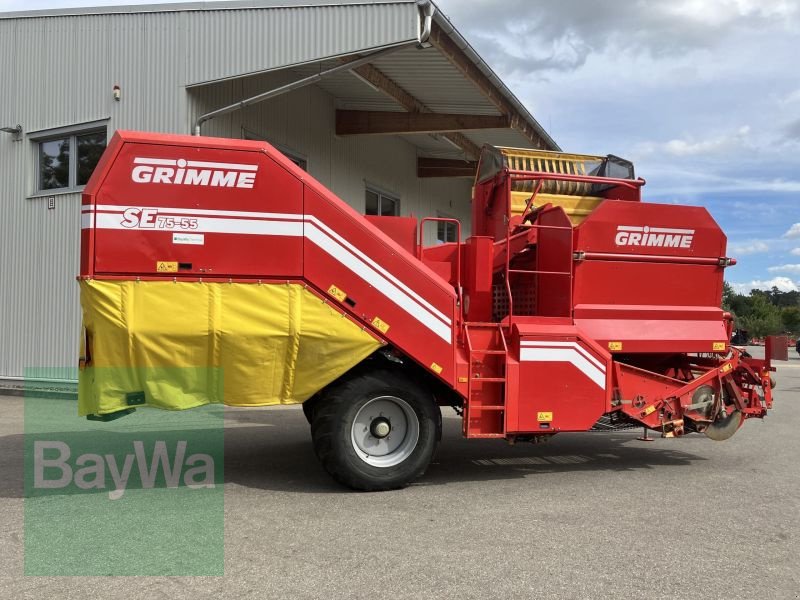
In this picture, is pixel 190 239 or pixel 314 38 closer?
pixel 190 239

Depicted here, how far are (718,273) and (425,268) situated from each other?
321 cm

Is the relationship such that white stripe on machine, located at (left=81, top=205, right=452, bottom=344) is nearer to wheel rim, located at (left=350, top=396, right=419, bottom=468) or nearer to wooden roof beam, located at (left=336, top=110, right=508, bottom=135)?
wheel rim, located at (left=350, top=396, right=419, bottom=468)

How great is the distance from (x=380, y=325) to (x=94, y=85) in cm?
863

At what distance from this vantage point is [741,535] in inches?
184

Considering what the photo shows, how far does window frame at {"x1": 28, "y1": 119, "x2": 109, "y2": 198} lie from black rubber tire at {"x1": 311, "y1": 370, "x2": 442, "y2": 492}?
8.07m

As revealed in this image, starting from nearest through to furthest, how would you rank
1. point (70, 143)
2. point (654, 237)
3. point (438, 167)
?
point (654, 237) < point (70, 143) < point (438, 167)

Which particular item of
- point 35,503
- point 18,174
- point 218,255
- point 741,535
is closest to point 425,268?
point 218,255

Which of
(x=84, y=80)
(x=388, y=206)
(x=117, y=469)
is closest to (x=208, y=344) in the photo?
(x=117, y=469)

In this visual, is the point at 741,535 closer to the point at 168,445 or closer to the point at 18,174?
the point at 168,445

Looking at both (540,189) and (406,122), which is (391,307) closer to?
(540,189)

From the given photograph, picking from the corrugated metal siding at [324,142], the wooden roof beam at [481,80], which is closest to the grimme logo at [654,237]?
the wooden roof beam at [481,80]

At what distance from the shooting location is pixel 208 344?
17.1ft

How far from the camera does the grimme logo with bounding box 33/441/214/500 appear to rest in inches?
227

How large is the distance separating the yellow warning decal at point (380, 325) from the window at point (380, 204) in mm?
9882
